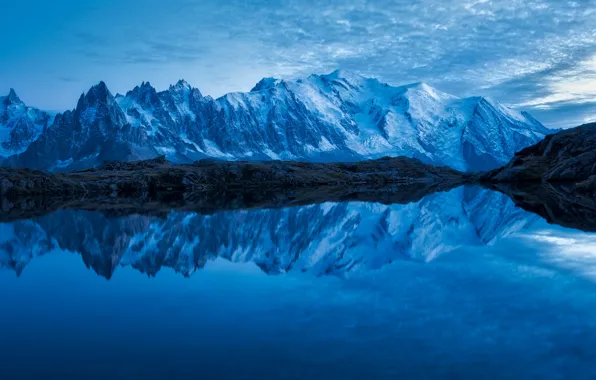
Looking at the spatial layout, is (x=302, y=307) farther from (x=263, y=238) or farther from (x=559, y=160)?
(x=559, y=160)

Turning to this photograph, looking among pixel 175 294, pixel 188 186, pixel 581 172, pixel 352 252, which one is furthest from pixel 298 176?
pixel 175 294

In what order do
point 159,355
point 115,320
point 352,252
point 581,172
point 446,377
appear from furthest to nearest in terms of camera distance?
1. point 581,172
2. point 352,252
3. point 115,320
4. point 159,355
5. point 446,377

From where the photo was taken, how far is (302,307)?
2089cm

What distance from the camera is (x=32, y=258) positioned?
35906 millimetres

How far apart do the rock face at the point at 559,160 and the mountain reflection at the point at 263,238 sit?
61.9 m

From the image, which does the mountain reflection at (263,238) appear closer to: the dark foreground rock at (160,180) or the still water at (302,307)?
the still water at (302,307)

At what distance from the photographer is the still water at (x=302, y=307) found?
1460cm

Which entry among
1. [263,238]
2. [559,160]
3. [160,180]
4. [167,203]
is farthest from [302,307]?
[160,180]

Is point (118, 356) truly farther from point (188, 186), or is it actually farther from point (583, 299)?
point (188, 186)

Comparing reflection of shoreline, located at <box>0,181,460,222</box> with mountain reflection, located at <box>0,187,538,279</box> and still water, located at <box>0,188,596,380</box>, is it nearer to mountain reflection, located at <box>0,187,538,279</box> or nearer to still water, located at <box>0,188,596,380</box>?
mountain reflection, located at <box>0,187,538,279</box>

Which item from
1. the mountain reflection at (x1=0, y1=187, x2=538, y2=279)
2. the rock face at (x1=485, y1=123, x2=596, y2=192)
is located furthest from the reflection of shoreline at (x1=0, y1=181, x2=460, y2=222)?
the rock face at (x1=485, y1=123, x2=596, y2=192)

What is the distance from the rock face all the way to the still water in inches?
3361

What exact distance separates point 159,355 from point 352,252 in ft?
71.5

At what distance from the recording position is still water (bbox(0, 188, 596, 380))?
14.6 m
